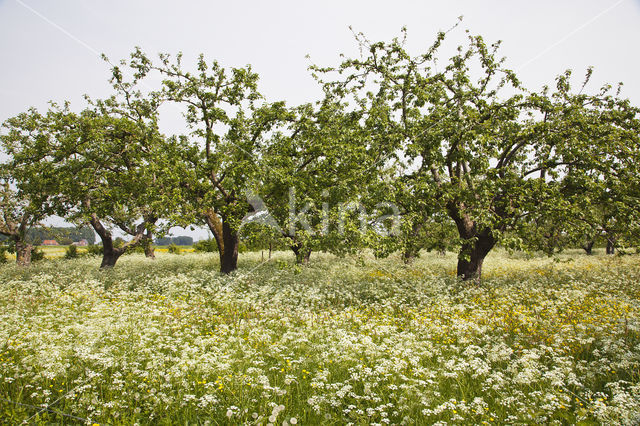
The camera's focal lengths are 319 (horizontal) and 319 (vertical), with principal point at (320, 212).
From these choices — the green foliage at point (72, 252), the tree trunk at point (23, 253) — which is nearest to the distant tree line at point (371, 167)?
the tree trunk at point (23, 253)

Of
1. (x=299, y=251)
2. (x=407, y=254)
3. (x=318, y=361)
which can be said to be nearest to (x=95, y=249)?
(x=299, y=251)

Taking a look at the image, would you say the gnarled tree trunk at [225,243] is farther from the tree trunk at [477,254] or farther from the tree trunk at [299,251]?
the tree trunk at [477,254]

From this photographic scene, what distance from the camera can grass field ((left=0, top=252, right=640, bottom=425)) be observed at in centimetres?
461

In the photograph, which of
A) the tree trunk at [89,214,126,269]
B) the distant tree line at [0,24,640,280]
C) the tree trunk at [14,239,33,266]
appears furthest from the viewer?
the tree trunk at [14,239,33,266]

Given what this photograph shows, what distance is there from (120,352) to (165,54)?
14.1m

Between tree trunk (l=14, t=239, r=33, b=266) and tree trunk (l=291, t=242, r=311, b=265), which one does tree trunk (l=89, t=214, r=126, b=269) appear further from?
tree trunk (l=291, t=242, r=311, b=265)

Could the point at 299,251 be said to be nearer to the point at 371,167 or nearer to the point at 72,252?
the point at 371,167

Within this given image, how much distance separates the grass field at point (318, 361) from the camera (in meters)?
4.61

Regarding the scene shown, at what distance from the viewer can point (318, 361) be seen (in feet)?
19.8

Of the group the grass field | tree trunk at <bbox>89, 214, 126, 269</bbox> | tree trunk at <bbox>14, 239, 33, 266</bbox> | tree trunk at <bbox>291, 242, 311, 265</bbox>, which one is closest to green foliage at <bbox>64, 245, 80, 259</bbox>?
tree trunk at <bbox>14, 239, 33, 266</bbox>

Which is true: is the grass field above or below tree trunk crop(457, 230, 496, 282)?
below

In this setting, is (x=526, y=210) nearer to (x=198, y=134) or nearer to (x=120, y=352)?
(x=120, y=352)

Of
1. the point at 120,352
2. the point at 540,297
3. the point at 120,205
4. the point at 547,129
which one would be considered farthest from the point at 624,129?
the point at 120,205

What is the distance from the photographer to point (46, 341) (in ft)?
21.9
